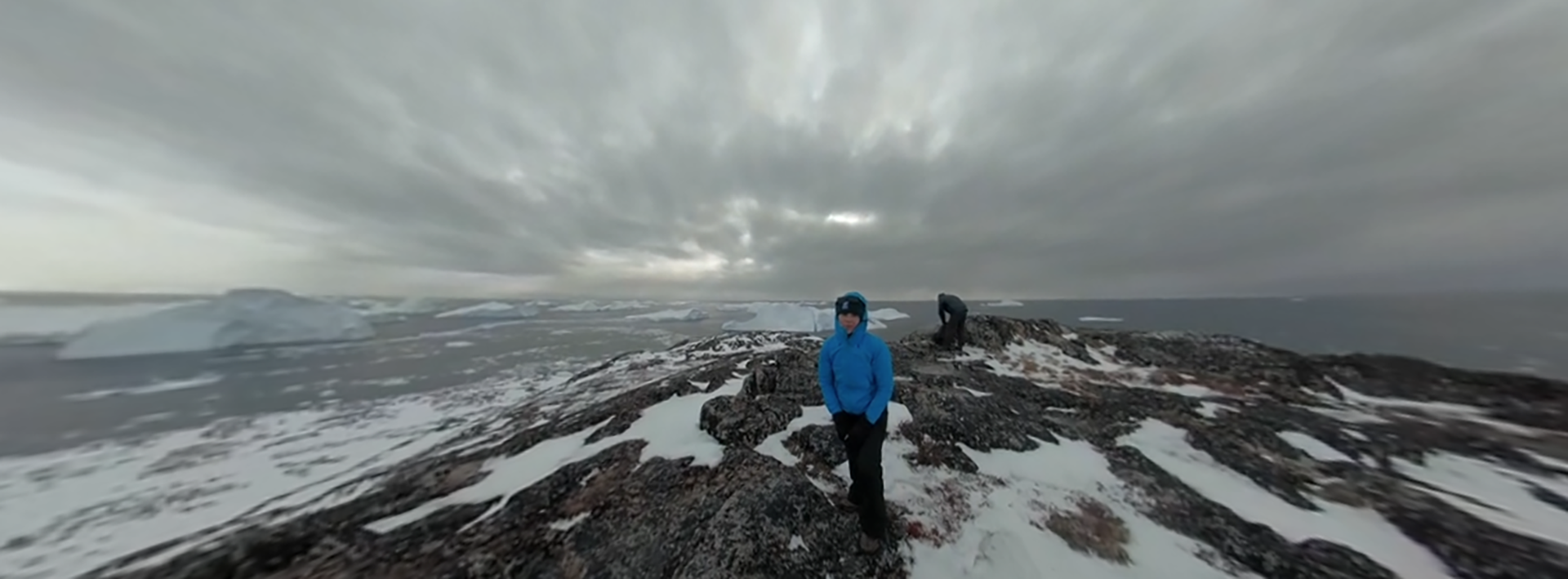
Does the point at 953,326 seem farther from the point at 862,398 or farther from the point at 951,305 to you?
the point at 862,398

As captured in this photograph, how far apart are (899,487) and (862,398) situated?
8.30 feet

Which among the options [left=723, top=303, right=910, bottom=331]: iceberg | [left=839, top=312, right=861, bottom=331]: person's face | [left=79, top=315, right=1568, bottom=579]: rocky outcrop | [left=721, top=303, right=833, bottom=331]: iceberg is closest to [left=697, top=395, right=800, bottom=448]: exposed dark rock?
[left=79, top=315, right=1568, bottom=579]: rocky outcrop

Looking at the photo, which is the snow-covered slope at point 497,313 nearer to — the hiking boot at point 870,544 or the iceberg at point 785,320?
the iceberg at point 785,320

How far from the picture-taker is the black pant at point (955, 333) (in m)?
19.2

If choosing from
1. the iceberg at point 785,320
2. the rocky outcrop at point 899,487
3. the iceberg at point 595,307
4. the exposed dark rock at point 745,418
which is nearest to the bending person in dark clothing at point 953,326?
the rocky outcrop at point 899,487

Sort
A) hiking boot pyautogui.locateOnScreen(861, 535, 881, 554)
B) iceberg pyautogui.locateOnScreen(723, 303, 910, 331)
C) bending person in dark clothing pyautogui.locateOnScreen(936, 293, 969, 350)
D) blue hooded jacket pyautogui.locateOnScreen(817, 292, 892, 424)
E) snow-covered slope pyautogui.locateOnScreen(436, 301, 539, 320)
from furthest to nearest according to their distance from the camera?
snow-covered slope pyautogui.locateOnScreen(436, 301, 539, 320) < iceberg pyautogui.locateOnScreen(723, 303, 910, 331) < bending person in dark clothing pyautogui.locateOnScreen(936, 293, 969, 350) < hiking boot pyautogui.locateOnScreen(861, 535, 881, 554) < blue hooded jacket pyautogui.locateOnScreen(817, 292, 892, 424)

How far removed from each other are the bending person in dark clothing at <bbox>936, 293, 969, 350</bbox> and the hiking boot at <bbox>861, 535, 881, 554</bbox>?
14160mm

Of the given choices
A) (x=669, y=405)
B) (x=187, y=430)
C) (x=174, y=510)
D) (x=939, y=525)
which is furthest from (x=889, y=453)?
(x=187, y=430)

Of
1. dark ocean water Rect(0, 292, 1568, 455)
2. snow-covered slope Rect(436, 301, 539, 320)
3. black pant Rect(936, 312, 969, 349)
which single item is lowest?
dark ocean water Rect(0, 292, 1568, 455)

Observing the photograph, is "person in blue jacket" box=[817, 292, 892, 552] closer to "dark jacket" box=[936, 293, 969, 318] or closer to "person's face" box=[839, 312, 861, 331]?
"person's face" box=[839, 312, 861, 331]

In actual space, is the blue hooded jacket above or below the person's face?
below

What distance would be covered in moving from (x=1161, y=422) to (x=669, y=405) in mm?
12100

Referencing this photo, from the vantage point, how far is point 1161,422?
460 inches

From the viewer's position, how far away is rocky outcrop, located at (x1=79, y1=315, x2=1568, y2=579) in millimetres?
6277
